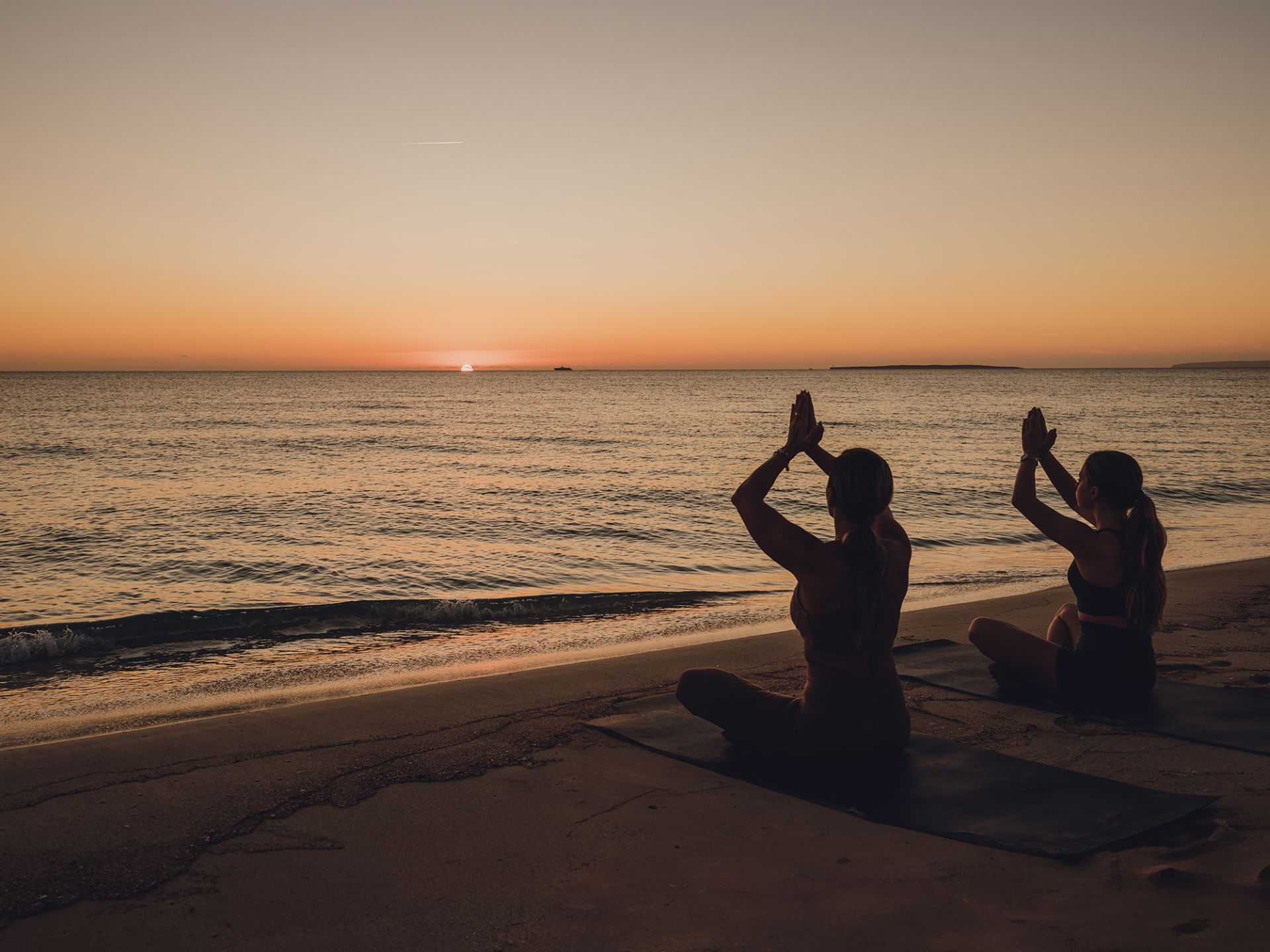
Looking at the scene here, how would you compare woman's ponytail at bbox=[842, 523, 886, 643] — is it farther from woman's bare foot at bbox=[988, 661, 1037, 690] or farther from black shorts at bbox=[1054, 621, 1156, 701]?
woman's bare foot at bbox=[988, 661, 1037, 690]

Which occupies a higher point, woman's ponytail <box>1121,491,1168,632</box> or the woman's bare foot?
woman's ponytail <box>1121,491,1168,632</box>

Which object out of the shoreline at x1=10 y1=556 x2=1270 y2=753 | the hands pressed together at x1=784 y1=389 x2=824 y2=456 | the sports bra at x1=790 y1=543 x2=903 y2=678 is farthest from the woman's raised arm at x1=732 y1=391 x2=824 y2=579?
the shoreline at x1=10 y1=556 x2=1270 y2=753

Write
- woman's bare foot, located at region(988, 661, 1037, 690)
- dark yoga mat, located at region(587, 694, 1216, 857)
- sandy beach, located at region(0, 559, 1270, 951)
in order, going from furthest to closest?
1. woman's bare foot, located at region(988, 661, 1037, 690)
2. dark yoga mat, located at region(587, 694, 1216, 857)
3. sandy beach, located at region(0, 559, 1270, 951)

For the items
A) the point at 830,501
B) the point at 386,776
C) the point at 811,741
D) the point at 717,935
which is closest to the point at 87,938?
the point at 386,776

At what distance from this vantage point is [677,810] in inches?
161

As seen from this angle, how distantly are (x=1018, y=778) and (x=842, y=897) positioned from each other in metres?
1.58

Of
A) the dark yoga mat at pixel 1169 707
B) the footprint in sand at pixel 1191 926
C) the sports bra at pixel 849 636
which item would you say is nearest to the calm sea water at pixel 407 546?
the dark yoga mat at pixel 1169 707

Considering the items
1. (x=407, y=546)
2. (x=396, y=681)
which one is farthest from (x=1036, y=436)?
(x=407, y=546)

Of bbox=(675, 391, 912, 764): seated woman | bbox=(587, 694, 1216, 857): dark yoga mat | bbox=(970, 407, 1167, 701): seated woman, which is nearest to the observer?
bbox=(587, 694, 1216, 857): dark yoga mat

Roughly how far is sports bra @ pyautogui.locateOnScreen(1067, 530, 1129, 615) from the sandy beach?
0.69 m

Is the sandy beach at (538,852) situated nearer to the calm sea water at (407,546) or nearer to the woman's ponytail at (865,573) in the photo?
the woman's ponytail at (865,573)

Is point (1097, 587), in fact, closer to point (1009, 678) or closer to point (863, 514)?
point (1009, 678)

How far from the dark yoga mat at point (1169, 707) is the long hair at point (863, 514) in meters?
2.39

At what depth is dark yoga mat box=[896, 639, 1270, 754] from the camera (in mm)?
4953
